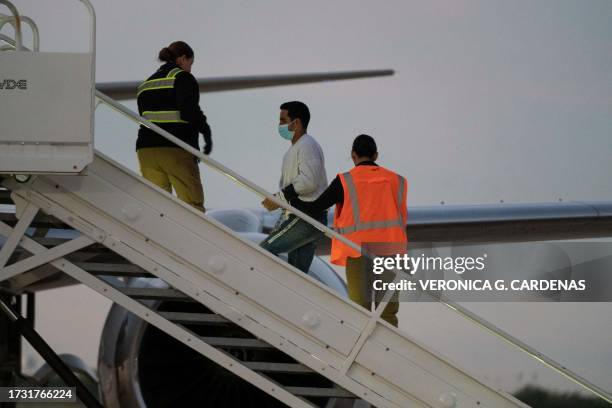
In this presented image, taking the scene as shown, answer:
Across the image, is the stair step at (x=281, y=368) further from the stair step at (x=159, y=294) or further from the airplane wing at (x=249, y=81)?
the airplane wing at (x=249, y=81)

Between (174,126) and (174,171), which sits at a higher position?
(174,126)

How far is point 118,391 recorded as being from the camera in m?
9.07

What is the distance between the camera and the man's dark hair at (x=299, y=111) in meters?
8.12

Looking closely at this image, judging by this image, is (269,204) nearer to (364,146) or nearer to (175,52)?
(364,146)

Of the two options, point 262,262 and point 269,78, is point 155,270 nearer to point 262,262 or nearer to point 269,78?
point 262,262

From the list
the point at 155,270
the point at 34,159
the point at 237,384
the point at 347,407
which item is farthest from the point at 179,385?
the point at 34,159

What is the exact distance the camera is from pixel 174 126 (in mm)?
7891

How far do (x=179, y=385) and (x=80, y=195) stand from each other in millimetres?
2493

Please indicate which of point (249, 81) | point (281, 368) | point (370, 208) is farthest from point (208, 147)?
point (249, 81)

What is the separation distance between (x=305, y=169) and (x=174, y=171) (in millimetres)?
884

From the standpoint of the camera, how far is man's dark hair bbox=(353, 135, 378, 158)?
316 inches

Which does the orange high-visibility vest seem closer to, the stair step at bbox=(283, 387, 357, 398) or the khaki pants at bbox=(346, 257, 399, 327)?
the khaki pants at bbox=(346, 257, 399, 327)

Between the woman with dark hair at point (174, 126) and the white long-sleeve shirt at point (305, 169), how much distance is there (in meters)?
0.57

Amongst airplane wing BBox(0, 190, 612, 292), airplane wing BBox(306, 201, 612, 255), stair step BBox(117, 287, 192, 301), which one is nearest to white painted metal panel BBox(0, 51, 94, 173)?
stair step BBox(117, 287, 192, 301)
